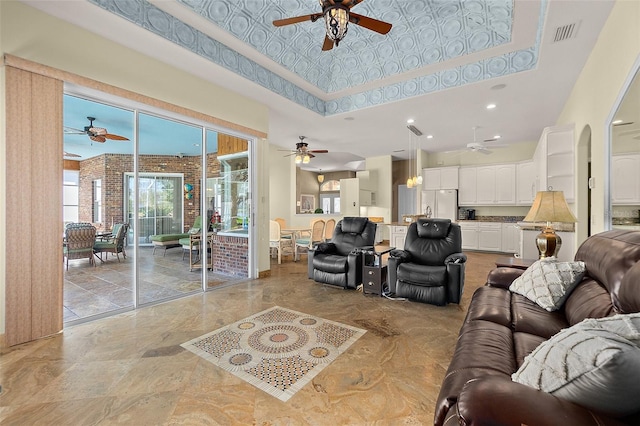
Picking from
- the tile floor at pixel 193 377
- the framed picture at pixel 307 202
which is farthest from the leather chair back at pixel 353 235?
the framed picture at pixel 307 202

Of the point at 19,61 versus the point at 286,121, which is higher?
the point at 286,121

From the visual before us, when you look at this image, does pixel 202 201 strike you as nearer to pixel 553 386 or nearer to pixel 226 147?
pixel 226 147

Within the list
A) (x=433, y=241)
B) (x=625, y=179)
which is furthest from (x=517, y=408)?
(x=433, y=241)

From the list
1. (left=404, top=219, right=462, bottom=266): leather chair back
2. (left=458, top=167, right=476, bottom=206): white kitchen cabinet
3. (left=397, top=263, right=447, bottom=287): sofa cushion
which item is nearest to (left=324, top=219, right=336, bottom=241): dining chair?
(left=404, top=219, right=462, bottom=266): leather chair back

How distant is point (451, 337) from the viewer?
8.66 feet

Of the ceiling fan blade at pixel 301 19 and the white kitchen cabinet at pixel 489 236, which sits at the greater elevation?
the ceiling fan blade at pixel 301 19

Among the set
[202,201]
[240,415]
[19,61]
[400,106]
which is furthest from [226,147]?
[240,415]

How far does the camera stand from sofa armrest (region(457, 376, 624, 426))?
76 centimetres

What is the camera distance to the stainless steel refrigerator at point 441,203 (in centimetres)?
808

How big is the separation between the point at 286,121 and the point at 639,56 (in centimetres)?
472

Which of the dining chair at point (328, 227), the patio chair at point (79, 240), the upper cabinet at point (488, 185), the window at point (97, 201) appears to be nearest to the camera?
the patio chair at point (79, 240)

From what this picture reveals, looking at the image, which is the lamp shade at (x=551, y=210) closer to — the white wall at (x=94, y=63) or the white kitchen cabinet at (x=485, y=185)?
the white wall at (x=94, y=63)

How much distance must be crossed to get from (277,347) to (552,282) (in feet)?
7.11

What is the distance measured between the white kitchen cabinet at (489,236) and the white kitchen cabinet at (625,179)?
5259mm
